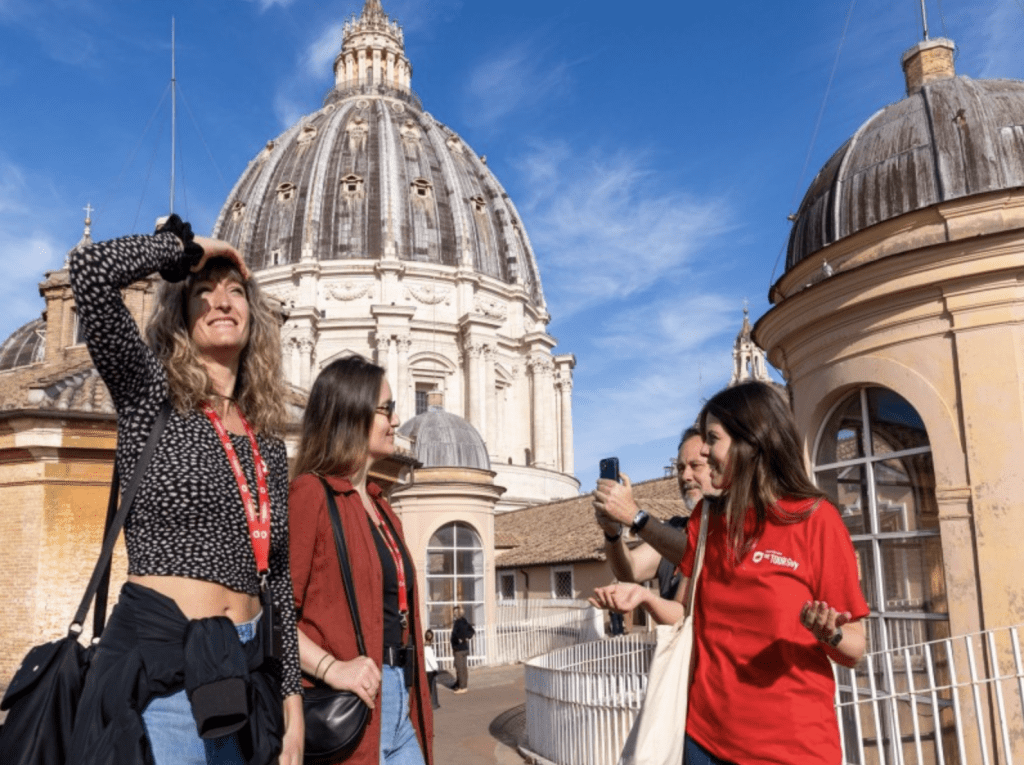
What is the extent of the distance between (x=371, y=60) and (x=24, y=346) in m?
40.7

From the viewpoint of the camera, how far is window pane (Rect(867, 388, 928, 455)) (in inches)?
306

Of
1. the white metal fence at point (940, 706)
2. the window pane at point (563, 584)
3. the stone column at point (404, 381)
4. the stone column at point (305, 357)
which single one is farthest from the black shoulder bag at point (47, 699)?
the stone column at point (305, 357)

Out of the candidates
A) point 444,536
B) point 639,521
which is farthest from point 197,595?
point 444,536

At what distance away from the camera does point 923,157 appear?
9.12 m

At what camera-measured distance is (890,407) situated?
7961mm

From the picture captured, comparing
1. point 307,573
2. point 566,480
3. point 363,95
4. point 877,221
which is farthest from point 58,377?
point 363,95

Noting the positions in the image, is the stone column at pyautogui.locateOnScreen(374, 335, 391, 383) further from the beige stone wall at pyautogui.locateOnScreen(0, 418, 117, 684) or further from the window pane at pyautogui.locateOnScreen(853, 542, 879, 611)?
the window pane at pyautogui.locateOnScreen(853, 542, 879, 611)

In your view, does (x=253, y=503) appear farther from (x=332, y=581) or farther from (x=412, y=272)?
(x=412, y=272)

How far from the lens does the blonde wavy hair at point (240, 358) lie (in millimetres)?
2545

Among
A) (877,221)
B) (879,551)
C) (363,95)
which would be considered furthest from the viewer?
(363,95)

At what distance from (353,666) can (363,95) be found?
7331 cm

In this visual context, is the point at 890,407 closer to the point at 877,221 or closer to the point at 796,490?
the point at 877,221

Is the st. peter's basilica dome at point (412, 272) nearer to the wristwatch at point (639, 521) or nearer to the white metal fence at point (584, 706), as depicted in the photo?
the white metal fence at point (584, 706)

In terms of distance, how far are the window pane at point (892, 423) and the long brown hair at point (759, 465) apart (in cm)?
527
